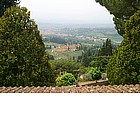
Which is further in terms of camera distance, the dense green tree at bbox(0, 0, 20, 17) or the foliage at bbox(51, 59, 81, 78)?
the foliage at bbox(51, 59, 81, 78)

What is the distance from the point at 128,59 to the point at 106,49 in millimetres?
370

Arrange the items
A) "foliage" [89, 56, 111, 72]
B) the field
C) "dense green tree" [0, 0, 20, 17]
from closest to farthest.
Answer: "dense green tree" [0, 0, 20, 17] < the field < "foliage" [89, 56, 111, 72]

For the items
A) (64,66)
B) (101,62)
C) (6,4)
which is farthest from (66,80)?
(6,4)

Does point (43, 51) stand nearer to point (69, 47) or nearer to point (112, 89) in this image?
point (69, 47)

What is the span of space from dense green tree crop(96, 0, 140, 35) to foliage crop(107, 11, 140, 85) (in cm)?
7

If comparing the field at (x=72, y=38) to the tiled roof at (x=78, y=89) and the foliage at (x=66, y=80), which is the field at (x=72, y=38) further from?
the tiled roof at (x=78, y=89)

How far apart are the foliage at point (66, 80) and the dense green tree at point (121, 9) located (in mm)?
761

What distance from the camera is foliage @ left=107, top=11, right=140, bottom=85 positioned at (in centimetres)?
349

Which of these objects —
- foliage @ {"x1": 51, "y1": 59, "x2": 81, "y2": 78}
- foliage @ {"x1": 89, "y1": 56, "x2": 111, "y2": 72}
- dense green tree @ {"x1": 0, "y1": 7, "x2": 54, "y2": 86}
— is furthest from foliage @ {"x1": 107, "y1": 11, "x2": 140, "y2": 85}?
dense green tree @ {"x1": 0, "y1": 7, "x2": 54, "y2": 86}

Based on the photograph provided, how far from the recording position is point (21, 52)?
3414 mm

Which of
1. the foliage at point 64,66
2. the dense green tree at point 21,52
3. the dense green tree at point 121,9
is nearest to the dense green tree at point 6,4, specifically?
the dense green tree at point 21,52

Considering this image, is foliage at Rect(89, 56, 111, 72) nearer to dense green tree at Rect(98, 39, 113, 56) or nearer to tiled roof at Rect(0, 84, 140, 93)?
dense green tree at Rect(98, 39, 113, 56)

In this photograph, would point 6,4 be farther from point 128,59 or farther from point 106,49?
point 128,59
